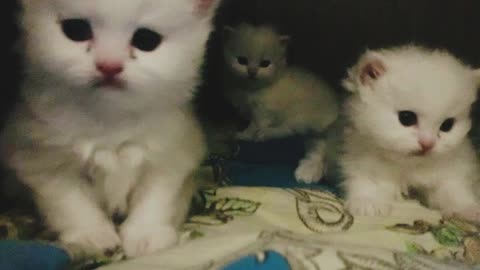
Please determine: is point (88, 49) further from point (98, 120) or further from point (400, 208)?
point (400, 208)

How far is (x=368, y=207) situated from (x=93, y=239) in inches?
20.5

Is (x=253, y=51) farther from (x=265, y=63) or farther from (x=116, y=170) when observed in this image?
(x=116, y=170)

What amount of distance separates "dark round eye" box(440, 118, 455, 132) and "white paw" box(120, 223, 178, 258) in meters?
0.57

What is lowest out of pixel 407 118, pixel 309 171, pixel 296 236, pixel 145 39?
pixel 296 236

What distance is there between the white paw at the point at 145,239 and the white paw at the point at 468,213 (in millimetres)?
563

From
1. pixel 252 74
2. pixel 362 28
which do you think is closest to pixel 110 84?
pixel 252 74

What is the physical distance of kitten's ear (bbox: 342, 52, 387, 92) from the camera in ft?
4.65

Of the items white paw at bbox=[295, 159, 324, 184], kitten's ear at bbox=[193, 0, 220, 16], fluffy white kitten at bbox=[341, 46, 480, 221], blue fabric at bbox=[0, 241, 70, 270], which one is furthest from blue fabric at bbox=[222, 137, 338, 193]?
blue fabric at bbox=[0, 241, 70, 270]

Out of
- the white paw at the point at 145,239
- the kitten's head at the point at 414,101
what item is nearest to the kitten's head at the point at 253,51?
the kitten's head at the point at 414,101

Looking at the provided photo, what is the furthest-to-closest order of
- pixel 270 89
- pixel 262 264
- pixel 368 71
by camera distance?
pixel 270 89 < pixel 368 71 < pixel 262 264

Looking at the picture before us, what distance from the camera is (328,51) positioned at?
203cm

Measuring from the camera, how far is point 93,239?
1118mm

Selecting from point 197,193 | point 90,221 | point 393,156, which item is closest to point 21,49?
point 90,221

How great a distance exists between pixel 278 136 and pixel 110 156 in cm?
71
